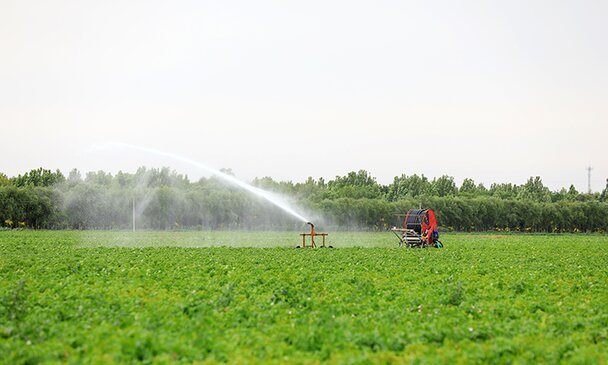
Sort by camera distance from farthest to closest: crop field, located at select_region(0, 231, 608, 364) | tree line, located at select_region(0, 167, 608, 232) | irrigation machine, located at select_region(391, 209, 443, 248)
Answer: tree line, located at select_region(0, 167, 608, 232), irrigation machine, located at select_region(391, 209, 443, 248), crop field, located at select_region(0, 231, 608, 364)

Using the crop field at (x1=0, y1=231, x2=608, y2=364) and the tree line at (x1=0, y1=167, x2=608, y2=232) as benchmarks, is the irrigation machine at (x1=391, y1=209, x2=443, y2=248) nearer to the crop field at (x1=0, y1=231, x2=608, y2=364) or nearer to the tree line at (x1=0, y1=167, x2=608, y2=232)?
the crop field at (x1=0, y1=231, x2=608, y2=364)

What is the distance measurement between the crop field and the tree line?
6194cm

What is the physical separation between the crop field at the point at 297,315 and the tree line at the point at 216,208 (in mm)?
61936

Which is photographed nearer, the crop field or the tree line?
the crop field

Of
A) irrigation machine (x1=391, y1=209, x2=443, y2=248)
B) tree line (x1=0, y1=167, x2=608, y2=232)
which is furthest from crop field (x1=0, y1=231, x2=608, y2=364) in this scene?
tree line (x1=0, y1=167, x2=608, y2=232)

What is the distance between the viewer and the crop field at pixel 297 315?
1114cm

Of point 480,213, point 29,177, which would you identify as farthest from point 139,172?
point 480,213

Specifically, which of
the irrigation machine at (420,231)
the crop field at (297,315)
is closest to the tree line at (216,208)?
the irrigation machine at (420,231)

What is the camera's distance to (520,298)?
18016mm

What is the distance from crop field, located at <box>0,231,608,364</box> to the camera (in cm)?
1114

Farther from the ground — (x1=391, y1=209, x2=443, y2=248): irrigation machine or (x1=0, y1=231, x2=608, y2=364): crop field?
(x1=391, y1=209, x2=443, y2=248): irrigation machine

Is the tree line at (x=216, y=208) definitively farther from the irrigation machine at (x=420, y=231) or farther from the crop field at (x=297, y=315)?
the crop field at (x=297, y=315)

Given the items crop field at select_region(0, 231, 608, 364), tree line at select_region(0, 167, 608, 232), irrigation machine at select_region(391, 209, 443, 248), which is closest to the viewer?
crop field at select_region(0, 231, 608, 364)

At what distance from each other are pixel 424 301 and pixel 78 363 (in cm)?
935
